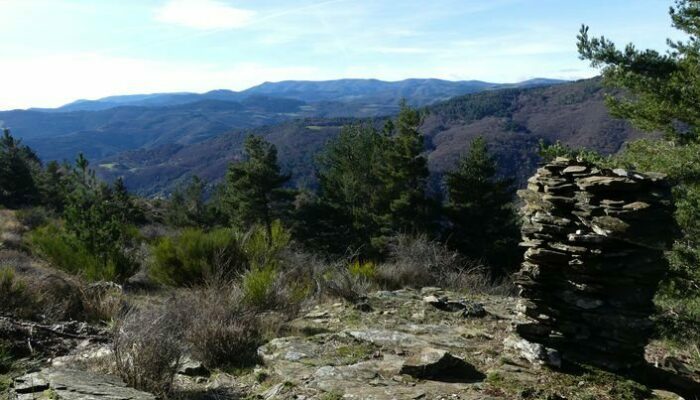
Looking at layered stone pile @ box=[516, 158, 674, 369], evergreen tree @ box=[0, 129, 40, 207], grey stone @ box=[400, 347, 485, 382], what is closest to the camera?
grey stone @ box=[400, 347, 485, 382]

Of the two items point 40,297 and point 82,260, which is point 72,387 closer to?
point 40,297

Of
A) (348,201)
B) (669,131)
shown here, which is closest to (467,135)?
(348,201)

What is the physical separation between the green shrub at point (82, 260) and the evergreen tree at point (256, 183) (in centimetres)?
2272

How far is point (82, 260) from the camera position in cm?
992

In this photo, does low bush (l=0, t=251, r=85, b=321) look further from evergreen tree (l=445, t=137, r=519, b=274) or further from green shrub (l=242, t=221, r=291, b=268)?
evergreen tree (l=445, t=137, r=519, b=274)

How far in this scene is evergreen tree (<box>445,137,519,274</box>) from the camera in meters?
29.7

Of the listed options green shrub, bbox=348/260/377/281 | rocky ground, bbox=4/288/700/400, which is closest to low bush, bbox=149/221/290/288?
green shrub, bbox=348/260/377/281

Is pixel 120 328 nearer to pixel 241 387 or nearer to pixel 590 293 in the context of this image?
pixel 241 387

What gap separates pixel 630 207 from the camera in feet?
16.0

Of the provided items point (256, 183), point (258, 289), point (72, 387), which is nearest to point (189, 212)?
point (256, 183)

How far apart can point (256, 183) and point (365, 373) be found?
98.5 ft

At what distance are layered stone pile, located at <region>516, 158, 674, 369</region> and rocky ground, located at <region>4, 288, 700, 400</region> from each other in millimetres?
356

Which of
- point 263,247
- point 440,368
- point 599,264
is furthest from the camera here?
point 263,247

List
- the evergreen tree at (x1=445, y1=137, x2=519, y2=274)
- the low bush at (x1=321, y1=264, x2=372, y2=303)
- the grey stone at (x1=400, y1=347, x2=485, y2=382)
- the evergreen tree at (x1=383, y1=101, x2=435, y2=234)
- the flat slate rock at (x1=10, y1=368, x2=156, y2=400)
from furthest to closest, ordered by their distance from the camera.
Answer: the evergreen tree at (x1=383, y1=101, x2=435, y2=234), the evergreen tree at (x1=445, y1=137, x2=519, y2=274), the low bush at (x1=321, y1=264, x2=372, y2=303), the grey stone at (x1=400, y1=347, x2=485, y2=382), the flat slate rock at (x1=10, y1=368, x2=156, y2=400)
